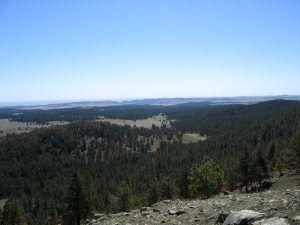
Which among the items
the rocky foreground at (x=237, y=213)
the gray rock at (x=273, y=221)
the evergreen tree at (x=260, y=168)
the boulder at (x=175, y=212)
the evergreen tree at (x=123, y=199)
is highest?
the gray rock at (x=273, y=221)

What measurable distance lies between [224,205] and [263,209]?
338 inches

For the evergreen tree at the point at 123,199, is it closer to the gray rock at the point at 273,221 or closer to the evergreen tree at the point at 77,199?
the evergreen tree at the point at 77,199

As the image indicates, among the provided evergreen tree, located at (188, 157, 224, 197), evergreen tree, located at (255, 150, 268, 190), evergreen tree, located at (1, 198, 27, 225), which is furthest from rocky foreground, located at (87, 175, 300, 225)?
evergreen tree, located at (255, 150, 268, 190)

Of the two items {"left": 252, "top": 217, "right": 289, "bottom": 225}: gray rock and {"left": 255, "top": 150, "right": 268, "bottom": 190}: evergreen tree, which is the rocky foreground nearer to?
{"left": 252, "top": 217, "right": 289, "bottom": 225}: gray rock

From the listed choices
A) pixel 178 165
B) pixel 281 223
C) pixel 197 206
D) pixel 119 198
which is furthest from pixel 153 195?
pixel 178 165

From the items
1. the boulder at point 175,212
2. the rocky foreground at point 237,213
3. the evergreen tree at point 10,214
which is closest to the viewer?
the rocky foreground at point 237,213

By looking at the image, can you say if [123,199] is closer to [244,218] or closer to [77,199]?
[77,199]

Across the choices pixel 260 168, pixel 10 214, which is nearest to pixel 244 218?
pixel 10 214

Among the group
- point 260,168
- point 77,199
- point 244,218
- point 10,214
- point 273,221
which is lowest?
point 10,214

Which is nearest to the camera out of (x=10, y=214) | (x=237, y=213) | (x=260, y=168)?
(x=237, y=213)

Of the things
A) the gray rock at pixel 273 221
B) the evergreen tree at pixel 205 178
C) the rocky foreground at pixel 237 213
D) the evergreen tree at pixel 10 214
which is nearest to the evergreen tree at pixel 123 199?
the evergreen tree at pixel 205 178

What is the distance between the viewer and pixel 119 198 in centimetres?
7719

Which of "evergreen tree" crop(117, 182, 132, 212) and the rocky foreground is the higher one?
the rocky foreground

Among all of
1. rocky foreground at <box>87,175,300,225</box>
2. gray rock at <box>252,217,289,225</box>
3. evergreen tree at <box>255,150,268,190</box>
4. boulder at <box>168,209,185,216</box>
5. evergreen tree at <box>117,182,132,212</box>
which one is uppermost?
gray rock at <box>252,217,289,225</box>
